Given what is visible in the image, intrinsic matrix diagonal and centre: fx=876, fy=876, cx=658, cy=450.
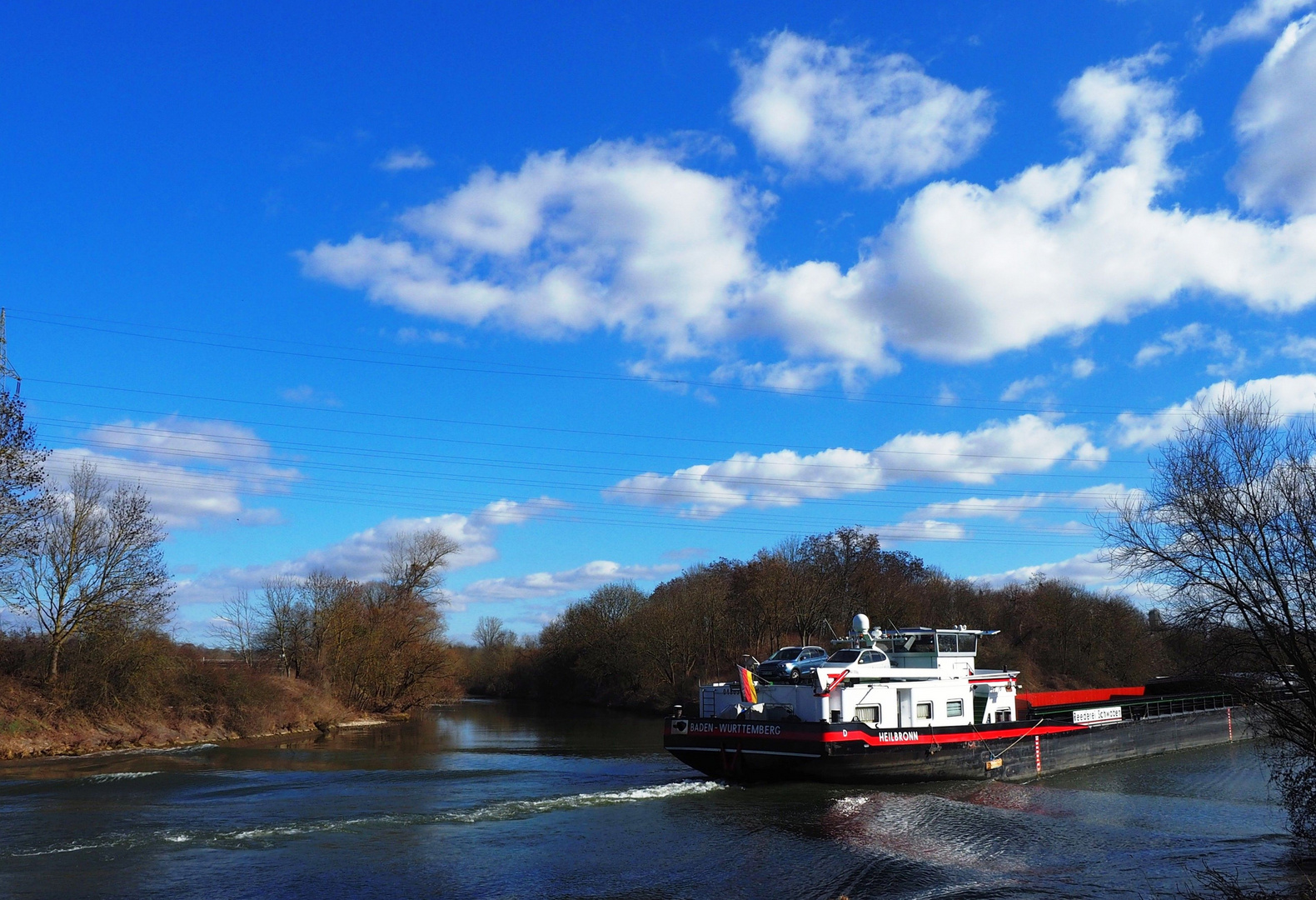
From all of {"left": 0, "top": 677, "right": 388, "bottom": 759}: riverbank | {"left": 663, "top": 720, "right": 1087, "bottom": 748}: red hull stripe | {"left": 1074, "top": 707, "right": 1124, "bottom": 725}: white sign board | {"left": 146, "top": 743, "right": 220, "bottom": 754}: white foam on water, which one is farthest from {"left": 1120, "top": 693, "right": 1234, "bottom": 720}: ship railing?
{"left": 0, "top": 677, "right": 388, "bottom": 759}: riverbank

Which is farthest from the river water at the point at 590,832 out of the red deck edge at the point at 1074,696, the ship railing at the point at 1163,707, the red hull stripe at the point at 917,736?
the red deck edge at the point at 1074,696

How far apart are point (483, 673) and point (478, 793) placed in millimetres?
77028

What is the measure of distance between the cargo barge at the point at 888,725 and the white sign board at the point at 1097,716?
0.07 metres

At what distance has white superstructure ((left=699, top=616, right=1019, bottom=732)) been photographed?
86.9 ft

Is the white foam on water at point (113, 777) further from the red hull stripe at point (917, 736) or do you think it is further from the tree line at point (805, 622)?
the tree line at point (805, 622)

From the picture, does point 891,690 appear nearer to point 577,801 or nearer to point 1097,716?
point 577,801

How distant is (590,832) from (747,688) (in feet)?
27.4

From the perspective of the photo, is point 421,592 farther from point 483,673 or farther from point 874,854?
point 874,854

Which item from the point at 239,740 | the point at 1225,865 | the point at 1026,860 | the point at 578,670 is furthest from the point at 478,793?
the point at 578,670

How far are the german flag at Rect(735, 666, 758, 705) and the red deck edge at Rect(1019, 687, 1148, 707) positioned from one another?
19.9 meters

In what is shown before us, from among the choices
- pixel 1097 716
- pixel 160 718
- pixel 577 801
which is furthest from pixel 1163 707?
pixel 160 718

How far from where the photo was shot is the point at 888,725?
27.5 metres

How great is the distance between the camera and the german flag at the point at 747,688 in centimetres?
2639

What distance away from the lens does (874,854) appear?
17.9m
